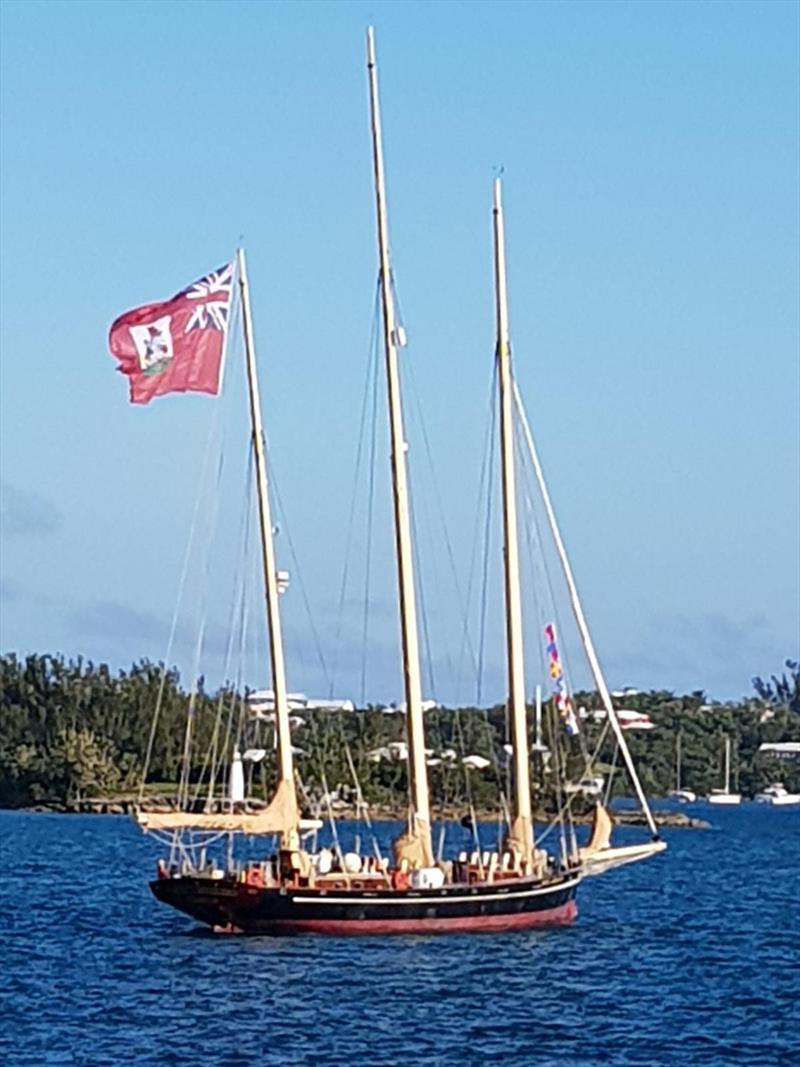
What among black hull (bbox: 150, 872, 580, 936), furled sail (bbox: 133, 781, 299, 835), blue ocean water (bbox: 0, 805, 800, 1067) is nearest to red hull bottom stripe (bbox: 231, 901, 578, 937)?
black hull (bbox: 150, 872, 580, 936)

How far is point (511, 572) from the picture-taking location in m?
76.2

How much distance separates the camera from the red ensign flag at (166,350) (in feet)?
222

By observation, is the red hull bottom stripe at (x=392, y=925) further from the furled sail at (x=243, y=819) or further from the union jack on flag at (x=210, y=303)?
the union jack on flag at (x=210, y=303)

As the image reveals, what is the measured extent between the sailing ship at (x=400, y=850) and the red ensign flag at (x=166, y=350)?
515 cm

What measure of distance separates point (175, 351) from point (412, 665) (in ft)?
38.2

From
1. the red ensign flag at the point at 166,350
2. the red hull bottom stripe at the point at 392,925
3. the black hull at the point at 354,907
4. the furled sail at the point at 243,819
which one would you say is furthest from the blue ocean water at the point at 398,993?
the red ensign flag at the point at 166,350

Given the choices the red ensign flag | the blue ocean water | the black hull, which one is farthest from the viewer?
the black hull

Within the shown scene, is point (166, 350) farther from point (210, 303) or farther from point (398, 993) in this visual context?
point (398, 993)

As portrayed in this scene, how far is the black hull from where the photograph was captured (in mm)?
69500

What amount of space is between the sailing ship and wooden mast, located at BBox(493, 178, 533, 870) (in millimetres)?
28

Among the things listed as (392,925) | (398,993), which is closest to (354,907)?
(392,925)

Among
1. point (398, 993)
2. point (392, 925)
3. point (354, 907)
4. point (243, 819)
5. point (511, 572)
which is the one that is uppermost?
point (511, 572)

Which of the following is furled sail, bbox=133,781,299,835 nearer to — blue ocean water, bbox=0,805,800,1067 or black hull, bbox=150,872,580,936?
black hull, bbox=150,872,580,936

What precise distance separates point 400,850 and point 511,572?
29.4ft
